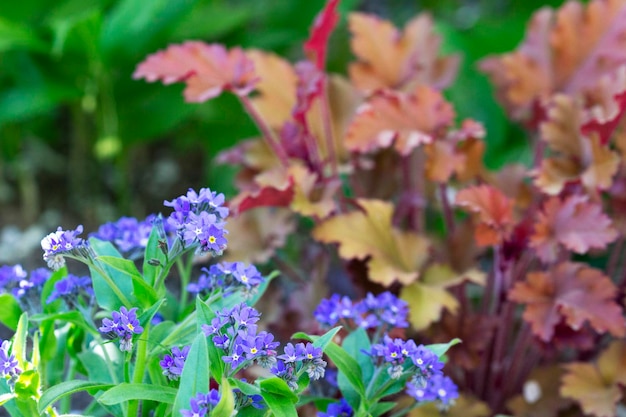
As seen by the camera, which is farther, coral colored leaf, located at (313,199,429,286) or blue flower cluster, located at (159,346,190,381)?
coral colored leaf, located at (313,199,429,286)

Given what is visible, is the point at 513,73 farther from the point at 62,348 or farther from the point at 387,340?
the point at 62,348

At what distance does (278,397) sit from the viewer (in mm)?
778

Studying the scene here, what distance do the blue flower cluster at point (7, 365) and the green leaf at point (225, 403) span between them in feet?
0.71

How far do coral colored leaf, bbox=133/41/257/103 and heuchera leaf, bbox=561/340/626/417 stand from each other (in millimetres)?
666

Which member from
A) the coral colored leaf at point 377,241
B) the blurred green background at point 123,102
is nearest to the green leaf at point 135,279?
the coral colored leaf at point 377,241

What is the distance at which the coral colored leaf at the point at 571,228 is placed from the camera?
1.13 meters

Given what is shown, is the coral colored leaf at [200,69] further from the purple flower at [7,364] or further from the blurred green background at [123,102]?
the purple flower at [7,364]

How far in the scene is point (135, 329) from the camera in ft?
2.57

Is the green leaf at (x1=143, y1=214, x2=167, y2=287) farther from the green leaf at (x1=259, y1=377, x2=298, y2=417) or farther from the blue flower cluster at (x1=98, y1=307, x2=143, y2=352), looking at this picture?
the green leaf at (x1=259, y1=377, x2=298, y2=417)

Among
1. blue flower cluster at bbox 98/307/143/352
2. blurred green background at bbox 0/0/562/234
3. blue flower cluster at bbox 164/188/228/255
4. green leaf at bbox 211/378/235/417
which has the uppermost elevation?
blurred green background at bbox 0/0/562/234

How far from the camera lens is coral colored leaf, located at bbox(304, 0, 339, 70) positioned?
1.27 meters

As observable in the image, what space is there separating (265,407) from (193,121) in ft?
4.50

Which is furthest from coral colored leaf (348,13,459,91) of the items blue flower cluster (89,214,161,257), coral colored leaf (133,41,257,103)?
blue flower cluster (89,214,161,257)

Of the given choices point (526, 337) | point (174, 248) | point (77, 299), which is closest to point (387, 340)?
point (174, 248)
